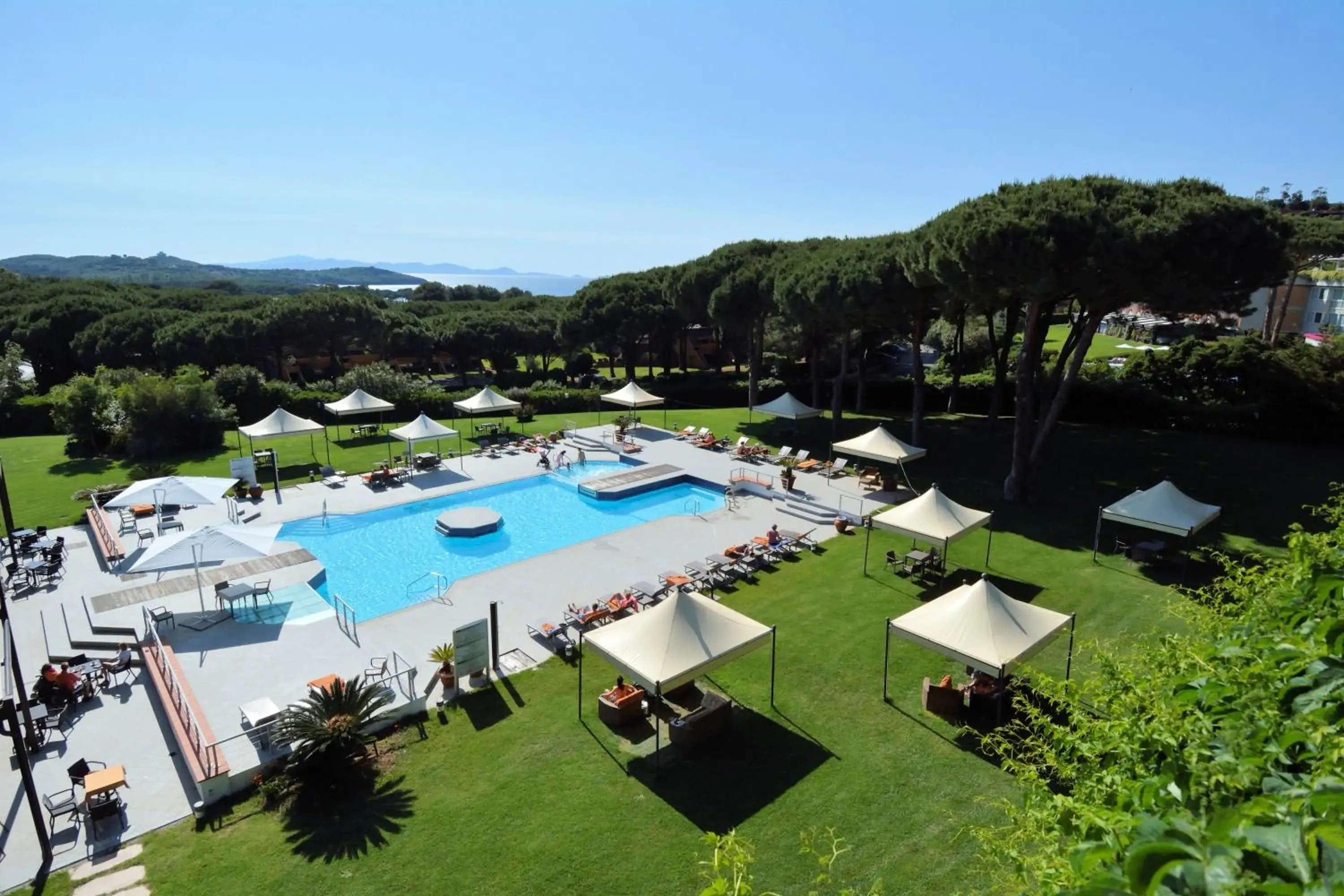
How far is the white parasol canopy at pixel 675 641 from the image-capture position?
9.78 m

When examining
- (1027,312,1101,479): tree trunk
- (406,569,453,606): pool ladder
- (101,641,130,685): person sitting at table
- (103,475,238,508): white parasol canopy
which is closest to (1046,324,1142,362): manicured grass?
(1027,312,1101,479): tree trunk

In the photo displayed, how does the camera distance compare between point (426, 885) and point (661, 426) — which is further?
point (661, 426)

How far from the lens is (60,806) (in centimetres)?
891

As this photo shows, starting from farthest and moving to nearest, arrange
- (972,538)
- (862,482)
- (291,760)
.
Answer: (862,482)
(972,538)
(291,760)

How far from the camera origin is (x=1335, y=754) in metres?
2.32

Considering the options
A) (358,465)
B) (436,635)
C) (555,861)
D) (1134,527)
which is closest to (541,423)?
(358,465)

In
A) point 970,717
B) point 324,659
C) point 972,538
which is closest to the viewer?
point 970,717

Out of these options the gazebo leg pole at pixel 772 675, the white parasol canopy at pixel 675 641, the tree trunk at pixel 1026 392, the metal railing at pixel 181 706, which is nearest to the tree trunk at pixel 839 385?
the tree trunk at pixel 1026 392

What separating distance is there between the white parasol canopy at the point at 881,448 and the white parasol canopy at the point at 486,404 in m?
14.4

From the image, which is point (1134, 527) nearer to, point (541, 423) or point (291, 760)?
point (291, 760)

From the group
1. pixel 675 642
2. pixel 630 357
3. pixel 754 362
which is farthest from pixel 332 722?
pixel 630 357

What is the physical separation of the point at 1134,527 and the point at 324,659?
61.2ft

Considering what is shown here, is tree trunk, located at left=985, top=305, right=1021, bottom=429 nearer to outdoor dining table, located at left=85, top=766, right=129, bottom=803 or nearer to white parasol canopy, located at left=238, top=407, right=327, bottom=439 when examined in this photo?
white parasol canopy, located at left=238, top=407, right=327, bottom=439

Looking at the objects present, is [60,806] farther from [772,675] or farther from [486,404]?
[486,404]
